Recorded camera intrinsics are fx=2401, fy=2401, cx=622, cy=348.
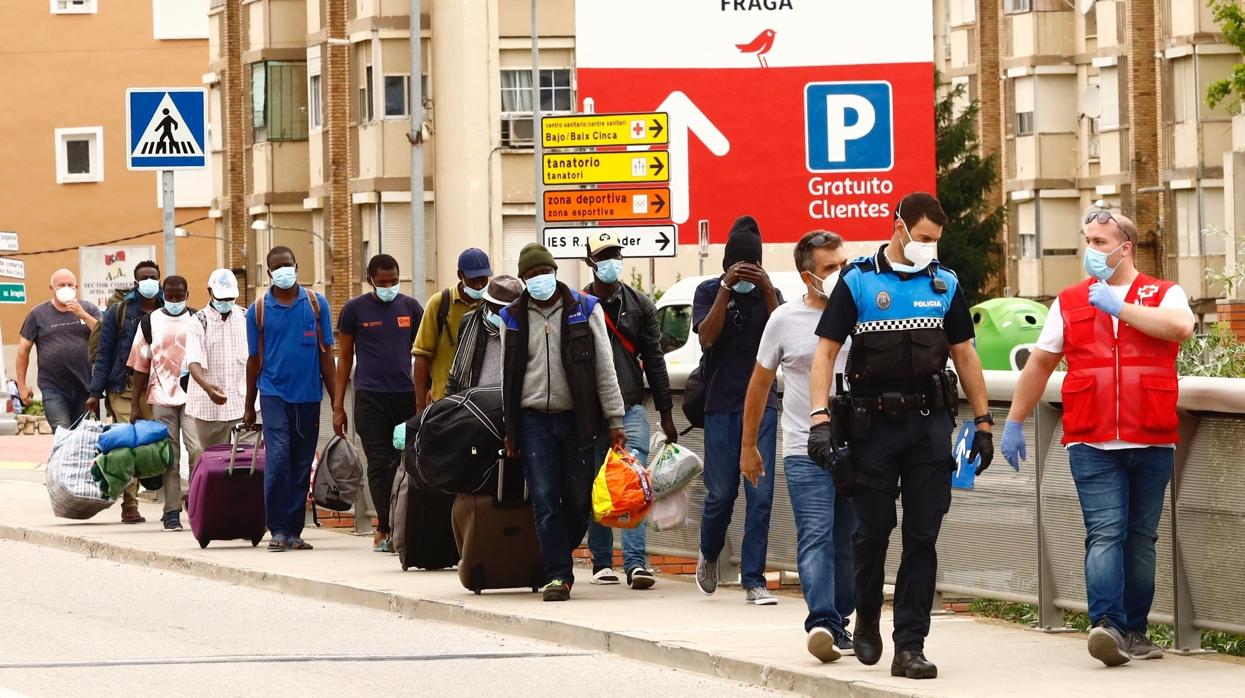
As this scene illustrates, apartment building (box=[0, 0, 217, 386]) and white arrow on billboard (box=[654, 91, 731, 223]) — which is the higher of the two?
apartment building (box=[0, 0, 217, 386])

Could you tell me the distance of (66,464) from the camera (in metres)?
18.5

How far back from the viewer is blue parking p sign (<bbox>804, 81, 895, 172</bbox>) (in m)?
20.0

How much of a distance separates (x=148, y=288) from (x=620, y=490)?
7.21 metres

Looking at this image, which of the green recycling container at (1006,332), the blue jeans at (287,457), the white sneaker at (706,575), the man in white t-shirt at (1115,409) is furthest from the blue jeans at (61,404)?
the green recycling container at (1006,332)

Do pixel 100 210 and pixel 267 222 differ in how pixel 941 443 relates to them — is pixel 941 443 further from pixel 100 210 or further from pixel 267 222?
pixel 100 210

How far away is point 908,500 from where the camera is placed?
9.78 m

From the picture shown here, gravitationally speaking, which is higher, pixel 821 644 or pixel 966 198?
pixel 966 198

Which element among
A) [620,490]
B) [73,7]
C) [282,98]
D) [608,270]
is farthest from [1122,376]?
[73,7]

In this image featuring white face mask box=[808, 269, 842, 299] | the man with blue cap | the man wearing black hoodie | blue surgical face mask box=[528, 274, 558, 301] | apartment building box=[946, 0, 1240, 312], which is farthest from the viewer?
apartment building box=[946, 0, 1240, 312]

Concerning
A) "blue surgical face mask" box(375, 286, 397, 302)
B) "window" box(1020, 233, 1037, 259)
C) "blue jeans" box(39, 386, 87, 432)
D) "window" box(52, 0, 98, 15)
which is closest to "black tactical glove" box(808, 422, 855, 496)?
"blue surgical face mask" box(375, 286, 397, 302)

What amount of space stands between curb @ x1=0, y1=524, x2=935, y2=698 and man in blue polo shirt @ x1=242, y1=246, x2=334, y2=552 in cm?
93

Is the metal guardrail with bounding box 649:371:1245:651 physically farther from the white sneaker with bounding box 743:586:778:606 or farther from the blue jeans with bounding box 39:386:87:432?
the blue jeans with bounding box 39:386:87:432

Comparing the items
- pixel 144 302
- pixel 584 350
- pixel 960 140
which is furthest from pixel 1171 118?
pixel 584 350

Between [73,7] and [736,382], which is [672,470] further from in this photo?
[73,7]
